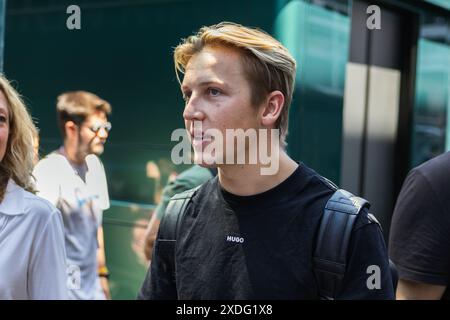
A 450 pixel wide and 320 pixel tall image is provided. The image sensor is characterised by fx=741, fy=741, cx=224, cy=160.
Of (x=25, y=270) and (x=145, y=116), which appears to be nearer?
(x=25, y=270)

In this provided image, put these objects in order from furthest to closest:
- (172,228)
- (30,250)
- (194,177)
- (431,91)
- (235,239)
Answer: 1. (431,91)
2. (194,177)
3. (30,250)
4. (172,228)
5. (235,239)

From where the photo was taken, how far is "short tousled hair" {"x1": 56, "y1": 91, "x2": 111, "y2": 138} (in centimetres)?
460

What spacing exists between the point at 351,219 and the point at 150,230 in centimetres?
258

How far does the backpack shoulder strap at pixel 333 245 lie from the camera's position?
6.07 feet

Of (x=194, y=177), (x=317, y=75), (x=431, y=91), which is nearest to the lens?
(x=194, y=177)

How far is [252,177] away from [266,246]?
20 cm

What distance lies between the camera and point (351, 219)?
74.1 inches

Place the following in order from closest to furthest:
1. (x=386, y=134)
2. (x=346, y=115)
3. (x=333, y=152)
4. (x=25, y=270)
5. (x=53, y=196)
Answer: (x=25, y=270) < (x=53, y=196) < (x=333, y=152) < (x=346, y=115) < (x=386, y=134)

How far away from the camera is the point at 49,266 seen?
2.37m

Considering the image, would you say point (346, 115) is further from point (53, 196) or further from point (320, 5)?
point (53, 196)

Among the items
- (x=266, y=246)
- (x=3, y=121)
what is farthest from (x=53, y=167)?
(x=266, y=246)

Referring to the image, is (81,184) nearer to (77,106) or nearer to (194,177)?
(77,106)

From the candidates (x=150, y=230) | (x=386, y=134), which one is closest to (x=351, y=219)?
(x=150, y=230)

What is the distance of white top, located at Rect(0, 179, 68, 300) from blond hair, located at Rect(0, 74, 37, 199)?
0.29 ft
